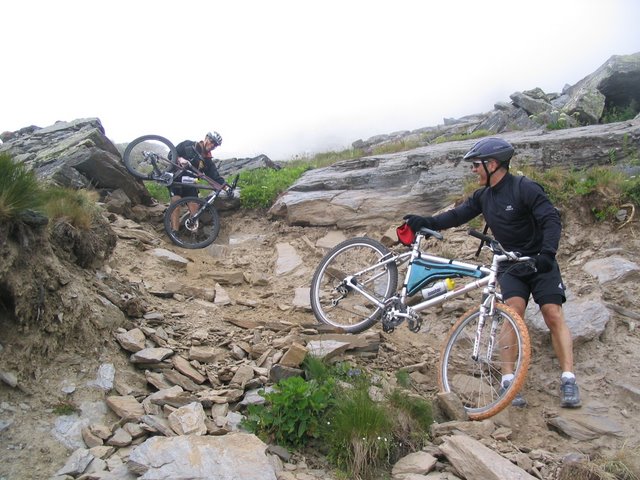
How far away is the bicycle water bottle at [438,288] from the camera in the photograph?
6148 millimetres

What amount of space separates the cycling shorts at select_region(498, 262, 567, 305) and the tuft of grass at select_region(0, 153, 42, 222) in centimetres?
473

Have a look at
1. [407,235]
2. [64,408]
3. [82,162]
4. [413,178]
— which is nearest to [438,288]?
[407,235]

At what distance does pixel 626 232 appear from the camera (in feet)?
25.4

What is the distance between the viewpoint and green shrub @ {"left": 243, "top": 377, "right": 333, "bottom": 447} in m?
4.48

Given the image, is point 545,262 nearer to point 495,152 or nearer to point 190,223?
point 495,152

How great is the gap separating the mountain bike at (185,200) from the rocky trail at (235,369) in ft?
8.21

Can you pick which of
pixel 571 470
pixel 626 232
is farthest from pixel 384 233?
pixel 571 470

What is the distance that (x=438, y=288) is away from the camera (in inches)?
243

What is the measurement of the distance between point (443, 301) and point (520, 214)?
50.7 inches

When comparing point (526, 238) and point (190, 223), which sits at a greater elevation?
point (190, 223)

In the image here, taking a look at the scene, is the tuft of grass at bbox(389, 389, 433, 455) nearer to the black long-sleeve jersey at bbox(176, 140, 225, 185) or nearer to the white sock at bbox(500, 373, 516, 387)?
the white sock at bbox(500, 373, 516, 387)

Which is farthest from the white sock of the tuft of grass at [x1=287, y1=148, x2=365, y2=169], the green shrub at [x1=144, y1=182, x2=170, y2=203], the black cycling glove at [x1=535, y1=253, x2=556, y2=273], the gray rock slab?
the tuft of grass at [x1=287, y1=148, x2=365, y2=169]

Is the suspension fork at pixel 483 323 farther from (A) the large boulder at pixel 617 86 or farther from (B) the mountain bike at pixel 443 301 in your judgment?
(A) the large boulder at pixel 617 86

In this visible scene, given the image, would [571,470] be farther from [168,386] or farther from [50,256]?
[50,256]
